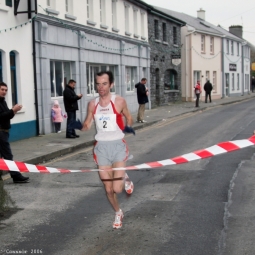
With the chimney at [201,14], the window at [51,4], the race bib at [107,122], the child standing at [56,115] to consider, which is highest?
the chimney at [201,14]

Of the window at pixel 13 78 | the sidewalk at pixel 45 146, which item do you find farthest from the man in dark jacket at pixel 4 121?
the window at pixel 13 78

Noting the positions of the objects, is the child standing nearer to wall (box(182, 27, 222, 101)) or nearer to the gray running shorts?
the gray running shorts

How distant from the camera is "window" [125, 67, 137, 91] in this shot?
88.8 feet

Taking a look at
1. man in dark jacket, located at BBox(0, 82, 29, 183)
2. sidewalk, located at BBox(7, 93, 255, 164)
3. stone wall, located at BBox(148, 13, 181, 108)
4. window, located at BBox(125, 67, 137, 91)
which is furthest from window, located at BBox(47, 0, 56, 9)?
stone wall, located at BBox(148, 13, 181, 108)

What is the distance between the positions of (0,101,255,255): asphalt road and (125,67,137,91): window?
1563 centimetres

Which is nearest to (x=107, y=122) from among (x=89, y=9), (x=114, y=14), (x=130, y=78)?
(x=89, y=9)

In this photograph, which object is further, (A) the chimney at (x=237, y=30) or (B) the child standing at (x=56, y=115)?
(A) the chimney at (x=237, y=30)

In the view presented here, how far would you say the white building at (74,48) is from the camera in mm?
16359

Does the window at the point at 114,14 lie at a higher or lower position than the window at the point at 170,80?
higher

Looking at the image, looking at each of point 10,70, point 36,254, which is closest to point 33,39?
point 10,70

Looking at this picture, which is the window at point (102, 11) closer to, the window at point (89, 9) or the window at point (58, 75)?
the window at point (89, 9)

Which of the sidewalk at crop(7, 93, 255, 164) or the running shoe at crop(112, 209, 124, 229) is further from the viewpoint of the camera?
the sidewalk at crop(7, 93, 255, 164)

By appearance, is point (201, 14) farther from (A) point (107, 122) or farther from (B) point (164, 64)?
(A) point (107, 122)

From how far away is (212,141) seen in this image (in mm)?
14570
